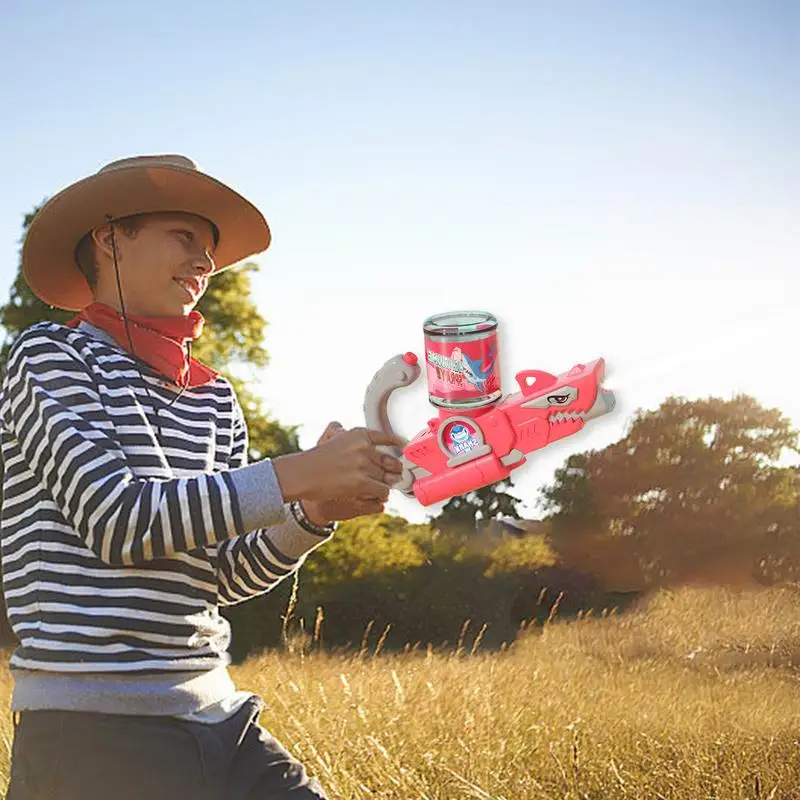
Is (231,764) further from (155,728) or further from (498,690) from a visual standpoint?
(498,690)

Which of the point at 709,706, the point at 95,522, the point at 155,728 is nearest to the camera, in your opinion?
the point at 95,522

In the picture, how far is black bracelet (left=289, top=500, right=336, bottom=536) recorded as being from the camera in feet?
7.75

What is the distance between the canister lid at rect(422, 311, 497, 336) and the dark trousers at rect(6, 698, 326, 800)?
0.78 metres

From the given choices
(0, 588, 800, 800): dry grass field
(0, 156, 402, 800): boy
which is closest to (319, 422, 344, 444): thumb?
(0, 156, 402, 800): boy

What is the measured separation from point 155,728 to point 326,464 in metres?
0.53

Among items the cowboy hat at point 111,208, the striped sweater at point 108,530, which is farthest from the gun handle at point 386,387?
the cowboy hat at point 111,208

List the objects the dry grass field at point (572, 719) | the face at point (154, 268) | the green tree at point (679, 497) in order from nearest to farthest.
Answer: the face at point (154, 268)
the dry grass field at point (572, 719)
the green tree at point (679, 497)

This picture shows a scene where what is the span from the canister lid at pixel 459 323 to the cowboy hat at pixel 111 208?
497 millimetres

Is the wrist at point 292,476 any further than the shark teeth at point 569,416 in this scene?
No

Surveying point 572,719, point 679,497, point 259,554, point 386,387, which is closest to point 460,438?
point 386,387

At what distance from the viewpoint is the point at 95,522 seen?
1881 mm

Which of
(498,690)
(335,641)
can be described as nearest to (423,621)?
(335,641)

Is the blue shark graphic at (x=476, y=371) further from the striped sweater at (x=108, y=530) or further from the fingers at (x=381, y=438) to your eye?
the striped sweater at (x=108, y=530)

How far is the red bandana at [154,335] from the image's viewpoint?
2209 mm
